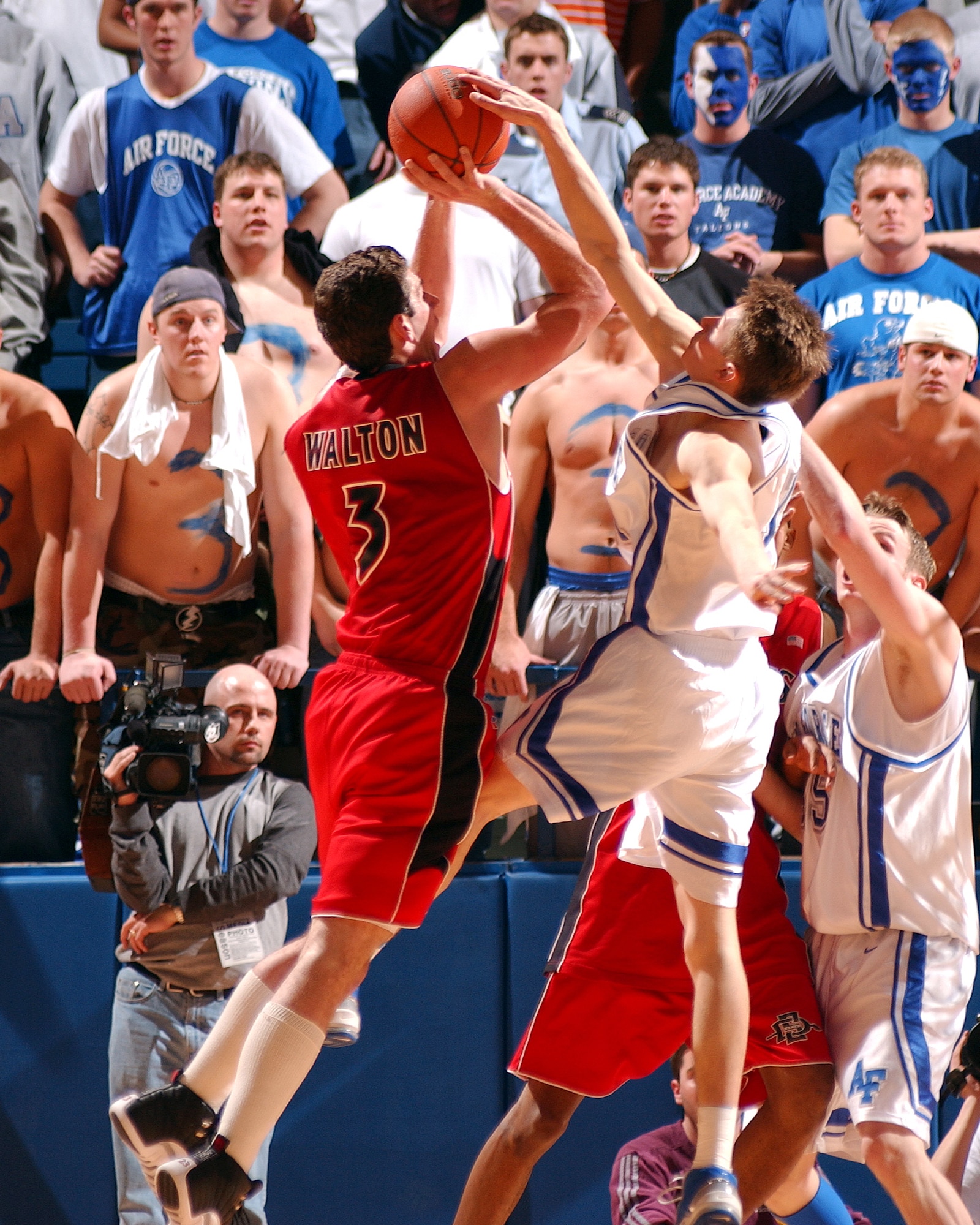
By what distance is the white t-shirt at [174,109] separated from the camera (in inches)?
256

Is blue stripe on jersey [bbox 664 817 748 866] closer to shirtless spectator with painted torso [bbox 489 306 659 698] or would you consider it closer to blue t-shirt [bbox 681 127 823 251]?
shirtless spectator with painted torso [bbox 489 306 659 698]

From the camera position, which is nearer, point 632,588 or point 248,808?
point 632,588

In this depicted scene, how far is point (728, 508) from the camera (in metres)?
2.96

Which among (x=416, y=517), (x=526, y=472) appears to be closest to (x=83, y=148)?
(x=526, y=472)

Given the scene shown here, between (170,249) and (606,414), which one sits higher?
(170,249)

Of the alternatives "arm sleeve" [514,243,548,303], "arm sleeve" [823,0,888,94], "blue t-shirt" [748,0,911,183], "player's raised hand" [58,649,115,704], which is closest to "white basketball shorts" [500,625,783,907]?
"player's raised hand" [58,649,115,704]

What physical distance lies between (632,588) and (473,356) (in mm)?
681

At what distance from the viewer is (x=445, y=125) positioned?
3.60 meters

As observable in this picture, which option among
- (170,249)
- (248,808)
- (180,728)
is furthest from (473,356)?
(170,249)

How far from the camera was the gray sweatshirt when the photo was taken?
4.60m

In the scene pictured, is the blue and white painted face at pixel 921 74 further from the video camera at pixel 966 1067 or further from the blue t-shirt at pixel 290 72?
the video camera at pixel 966 1067

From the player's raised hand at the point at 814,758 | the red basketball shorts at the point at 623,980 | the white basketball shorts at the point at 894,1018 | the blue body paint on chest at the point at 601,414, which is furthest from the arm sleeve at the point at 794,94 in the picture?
the white basketball shorts at the point at 894,1018

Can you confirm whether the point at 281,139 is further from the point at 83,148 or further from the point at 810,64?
the point at 810,64

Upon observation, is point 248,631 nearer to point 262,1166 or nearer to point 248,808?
point 248,808
